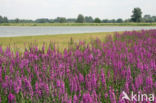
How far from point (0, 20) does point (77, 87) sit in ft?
359

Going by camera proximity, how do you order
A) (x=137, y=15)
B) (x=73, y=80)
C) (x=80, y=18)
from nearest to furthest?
1. (x=73, y=80)
2. (x=137, y=15)
3. (x=80, y=18)

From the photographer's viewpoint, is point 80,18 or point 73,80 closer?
point 73,80

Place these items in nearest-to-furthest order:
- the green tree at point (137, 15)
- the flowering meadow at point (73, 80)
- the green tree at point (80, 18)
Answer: the flowering meadow at point (73, 80), the green tree at point (137, 15), the green tree at point (80, 18)

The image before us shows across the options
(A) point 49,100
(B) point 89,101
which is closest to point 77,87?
(A) point 49,100

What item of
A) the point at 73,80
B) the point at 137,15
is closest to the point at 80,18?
the point at 137,15

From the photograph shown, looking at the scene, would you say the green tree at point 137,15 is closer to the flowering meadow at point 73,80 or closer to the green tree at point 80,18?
the green tree at point 80,18

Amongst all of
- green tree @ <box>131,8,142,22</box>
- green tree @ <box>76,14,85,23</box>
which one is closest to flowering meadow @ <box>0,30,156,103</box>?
green tree @ <box>131,8,142,22</box>

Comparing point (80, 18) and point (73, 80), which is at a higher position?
point (80, 18)

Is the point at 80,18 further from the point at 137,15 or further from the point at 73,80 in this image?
the point at 73,80

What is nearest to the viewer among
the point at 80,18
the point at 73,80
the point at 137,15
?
the point at 73,80

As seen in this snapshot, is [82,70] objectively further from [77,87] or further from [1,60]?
[1,60]

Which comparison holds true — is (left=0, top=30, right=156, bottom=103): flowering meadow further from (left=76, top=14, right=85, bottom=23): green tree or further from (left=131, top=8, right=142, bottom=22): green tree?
(left=76, top=14, right=85, bottom=23): green tree

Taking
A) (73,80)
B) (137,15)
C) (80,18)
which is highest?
(80,18)

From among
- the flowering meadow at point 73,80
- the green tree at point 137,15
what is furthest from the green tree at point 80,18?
the flowering meadow at point 73,80
